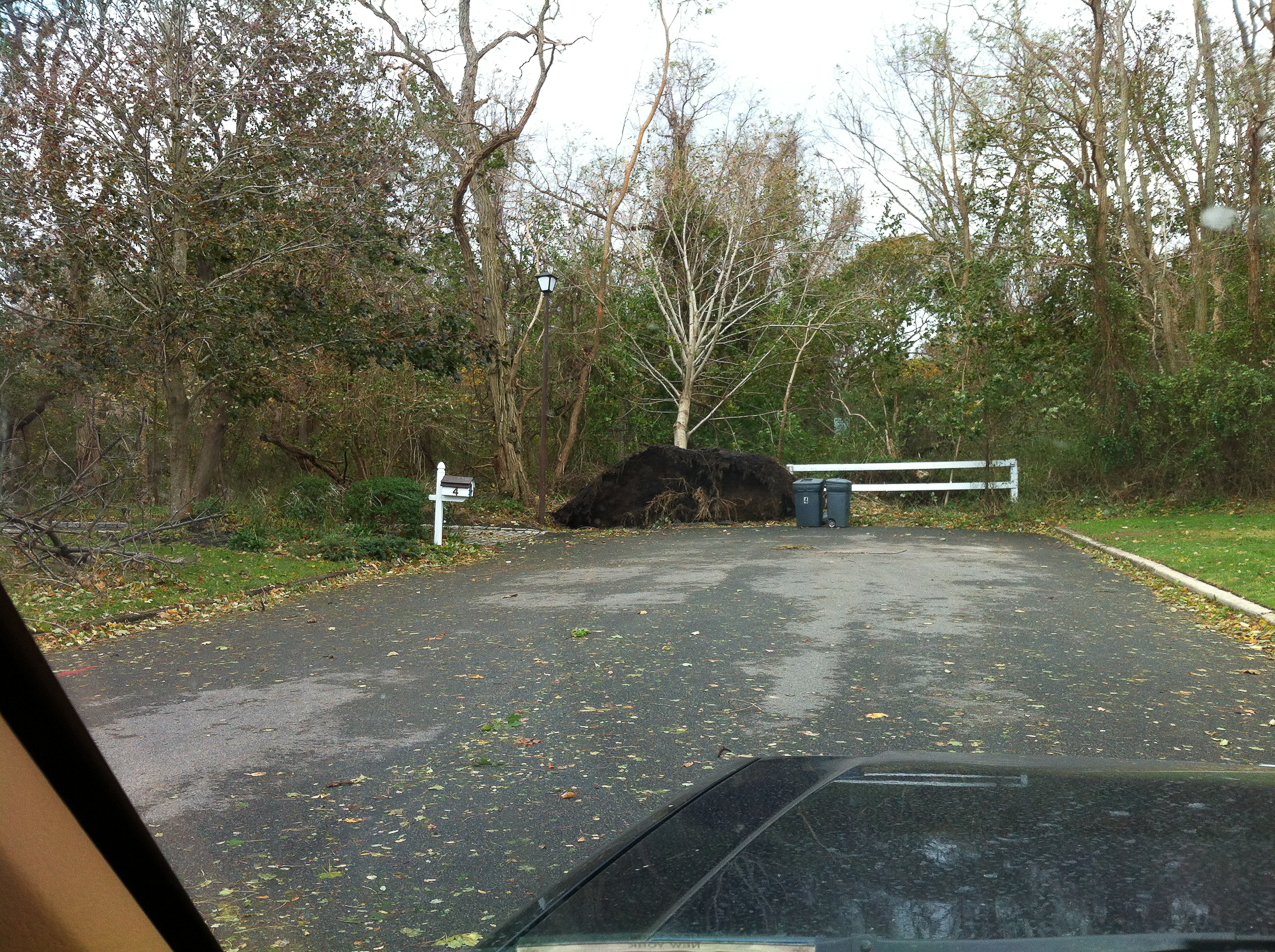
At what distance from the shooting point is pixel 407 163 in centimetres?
1881

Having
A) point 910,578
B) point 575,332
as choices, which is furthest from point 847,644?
point 575,332

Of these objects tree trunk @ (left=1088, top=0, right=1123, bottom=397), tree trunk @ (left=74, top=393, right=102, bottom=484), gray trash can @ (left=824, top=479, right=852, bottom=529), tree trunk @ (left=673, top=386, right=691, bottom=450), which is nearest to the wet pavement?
tree trunk @ (left=74, top=393, right=102, bottom=484)

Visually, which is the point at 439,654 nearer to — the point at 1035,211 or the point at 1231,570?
the point at 1231,570

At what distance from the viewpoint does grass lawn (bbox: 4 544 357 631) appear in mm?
8891

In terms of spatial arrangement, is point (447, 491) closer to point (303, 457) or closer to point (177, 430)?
point (177, 430)

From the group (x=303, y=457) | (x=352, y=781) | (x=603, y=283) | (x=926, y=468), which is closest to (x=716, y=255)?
(x=603, y=283)

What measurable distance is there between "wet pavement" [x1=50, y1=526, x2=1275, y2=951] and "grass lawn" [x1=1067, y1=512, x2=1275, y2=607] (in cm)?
114

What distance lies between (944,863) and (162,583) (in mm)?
11158

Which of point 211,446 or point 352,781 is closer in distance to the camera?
point 352,781

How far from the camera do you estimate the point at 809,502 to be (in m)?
22.1

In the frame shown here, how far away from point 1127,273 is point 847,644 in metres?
19.7

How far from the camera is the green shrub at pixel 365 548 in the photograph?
1523 centimetres

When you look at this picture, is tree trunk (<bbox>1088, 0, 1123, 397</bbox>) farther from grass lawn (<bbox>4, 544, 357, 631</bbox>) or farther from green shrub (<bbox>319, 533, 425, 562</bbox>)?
grass lawn (<bbox>4, 544, 357, 631</bbox>)

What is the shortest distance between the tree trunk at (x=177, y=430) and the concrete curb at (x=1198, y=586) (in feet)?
44.3
